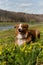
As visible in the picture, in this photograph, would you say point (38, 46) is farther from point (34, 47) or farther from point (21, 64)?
point (21, 64)

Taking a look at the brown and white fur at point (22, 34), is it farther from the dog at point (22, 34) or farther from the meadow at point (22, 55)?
the meadow at point (22, 55)

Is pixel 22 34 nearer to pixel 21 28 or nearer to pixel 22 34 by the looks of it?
pixel 22 34

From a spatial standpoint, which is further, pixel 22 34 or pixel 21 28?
pixel 22 34

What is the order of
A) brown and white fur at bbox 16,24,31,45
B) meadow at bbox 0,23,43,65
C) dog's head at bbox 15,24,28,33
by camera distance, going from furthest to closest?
1. brown and white fur at bbox 16,24,31,45
2. dog's head at bbox 15,24,28,33
3. meadow at bbox 0,23,43,65

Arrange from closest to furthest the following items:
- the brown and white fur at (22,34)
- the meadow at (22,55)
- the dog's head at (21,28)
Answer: the meadow at (22,55)
the dog's head at (21,28)
the brown and white fur at (22,34)

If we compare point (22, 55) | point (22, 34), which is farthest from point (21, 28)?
point (22, 55)

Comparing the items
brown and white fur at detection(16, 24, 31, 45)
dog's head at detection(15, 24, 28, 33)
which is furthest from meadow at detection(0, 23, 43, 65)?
brown and white fur at detection(16, 24, 31, 45)

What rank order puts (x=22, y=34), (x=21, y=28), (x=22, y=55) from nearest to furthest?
(x=22, y=55) < (x=21, y=28) < (x=22, y=34)

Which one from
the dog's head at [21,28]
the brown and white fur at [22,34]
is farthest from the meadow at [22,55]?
the brown and white fur at [22,34]

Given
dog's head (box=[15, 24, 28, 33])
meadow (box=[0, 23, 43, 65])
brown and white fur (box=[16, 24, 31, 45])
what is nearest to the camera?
meadow (box=[0, 23, 43, 65])

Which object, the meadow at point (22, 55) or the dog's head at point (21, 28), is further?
the dog's head at point (21, 28)

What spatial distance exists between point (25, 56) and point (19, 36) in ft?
23.3

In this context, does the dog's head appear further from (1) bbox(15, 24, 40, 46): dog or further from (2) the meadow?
(2) the meadow

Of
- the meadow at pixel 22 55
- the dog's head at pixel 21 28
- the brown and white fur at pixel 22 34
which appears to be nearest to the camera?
the meadow at pixel 22 55
